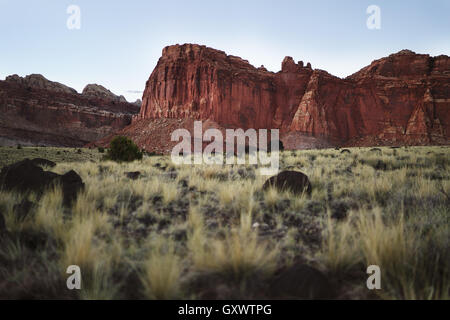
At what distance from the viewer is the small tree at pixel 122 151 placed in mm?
12259

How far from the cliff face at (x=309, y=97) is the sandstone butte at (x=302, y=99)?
0.24 meters

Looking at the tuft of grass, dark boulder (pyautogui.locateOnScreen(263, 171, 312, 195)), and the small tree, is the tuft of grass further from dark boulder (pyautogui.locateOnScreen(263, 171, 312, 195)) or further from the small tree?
the small tree

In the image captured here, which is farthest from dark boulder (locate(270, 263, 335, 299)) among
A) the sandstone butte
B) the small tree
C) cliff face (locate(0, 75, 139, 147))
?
cliff face (locate(0, 75, 139, 147))

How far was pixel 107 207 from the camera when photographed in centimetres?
333

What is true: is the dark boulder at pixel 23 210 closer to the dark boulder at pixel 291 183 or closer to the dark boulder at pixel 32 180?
the dark boulder at pixel 32 180

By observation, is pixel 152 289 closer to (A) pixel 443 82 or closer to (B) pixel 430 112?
(B) pixel 430 112

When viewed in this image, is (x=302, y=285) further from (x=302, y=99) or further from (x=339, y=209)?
(x=302, y=99)

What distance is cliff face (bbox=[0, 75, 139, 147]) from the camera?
201 ft

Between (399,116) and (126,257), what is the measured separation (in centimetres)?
7880

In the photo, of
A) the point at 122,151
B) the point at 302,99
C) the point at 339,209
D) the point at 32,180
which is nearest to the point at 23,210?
the point at 32,180

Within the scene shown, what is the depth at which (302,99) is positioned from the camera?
202 ft

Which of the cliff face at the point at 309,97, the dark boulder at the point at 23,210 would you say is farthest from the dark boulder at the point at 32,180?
the cliff face at the point at 309,97

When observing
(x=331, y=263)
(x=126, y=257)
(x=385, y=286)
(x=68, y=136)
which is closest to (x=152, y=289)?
(x=126, y=257)

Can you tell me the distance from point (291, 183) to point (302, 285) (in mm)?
2972
